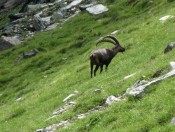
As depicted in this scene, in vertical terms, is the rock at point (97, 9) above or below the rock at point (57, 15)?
above

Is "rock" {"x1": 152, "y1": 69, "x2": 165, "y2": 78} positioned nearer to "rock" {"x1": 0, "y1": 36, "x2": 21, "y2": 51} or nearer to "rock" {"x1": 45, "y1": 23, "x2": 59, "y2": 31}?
"rock" {"x1": 45, "y1": 23, "x2": 59, "y2": 31}

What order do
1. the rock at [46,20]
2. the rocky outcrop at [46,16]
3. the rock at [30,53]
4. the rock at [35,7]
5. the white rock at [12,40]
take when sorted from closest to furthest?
the rock at [30,53]
the white rock at [12,40]
the rocky outcrop at [46,16]
the rock at [46,20]
the rock at [35,7]

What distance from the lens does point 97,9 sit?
218 feet

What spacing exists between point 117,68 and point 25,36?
1696 inches

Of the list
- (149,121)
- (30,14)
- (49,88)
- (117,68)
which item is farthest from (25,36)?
(149,121)

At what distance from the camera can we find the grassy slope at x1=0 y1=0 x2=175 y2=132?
678 inches

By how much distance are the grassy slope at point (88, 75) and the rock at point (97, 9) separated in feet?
3.74

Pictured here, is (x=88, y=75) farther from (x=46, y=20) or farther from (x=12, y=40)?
(x=46, y=20)

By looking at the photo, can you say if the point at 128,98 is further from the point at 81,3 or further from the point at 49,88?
the point at 81,3

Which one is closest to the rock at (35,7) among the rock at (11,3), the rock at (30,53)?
the rock at (11,3)

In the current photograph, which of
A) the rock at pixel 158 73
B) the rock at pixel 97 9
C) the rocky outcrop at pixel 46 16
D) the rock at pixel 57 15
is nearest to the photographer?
the rock at pixel 158 73

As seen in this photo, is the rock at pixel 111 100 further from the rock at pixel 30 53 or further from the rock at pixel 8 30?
the rock at pixel 8 30

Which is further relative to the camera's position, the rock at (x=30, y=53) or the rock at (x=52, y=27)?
the rock at (x=52, y=27)

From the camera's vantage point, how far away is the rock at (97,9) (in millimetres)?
65125
